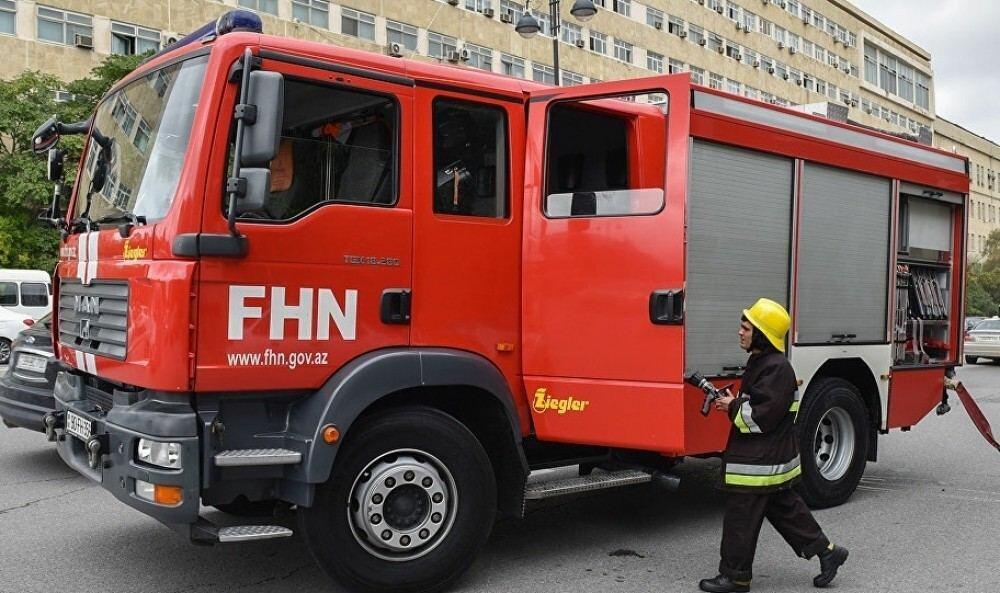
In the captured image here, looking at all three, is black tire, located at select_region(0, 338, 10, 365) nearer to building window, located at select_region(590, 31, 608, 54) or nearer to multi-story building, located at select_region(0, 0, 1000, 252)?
multi-story building, located at select_region(0, 0, 1000, 252)

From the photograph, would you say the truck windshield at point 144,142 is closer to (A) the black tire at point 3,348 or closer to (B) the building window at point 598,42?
(A) the black tire at point 3,348

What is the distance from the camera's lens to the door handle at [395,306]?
194 inches

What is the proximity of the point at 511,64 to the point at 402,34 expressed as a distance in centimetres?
586

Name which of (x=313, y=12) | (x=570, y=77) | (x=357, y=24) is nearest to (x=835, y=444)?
(x=313, y=12)

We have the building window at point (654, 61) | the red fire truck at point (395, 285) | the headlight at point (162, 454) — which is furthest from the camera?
the building window at point (654, 61)

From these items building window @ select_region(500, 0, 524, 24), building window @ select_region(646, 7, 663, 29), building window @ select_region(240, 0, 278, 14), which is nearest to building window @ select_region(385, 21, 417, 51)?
building window @ select_region(240, 0, 278, 14)

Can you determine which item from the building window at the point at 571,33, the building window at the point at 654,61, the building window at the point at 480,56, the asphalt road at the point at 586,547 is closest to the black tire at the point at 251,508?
the asphalt road at the point at 586,547

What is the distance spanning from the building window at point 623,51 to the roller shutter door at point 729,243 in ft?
136

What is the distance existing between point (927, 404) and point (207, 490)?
6107 mm

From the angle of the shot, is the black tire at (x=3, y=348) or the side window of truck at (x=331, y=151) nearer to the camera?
the side window of truck at (x=331, y=151)

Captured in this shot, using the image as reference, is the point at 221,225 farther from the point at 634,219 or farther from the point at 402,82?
the point at 634,219

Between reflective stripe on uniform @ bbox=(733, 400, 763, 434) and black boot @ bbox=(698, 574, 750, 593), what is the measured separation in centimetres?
79

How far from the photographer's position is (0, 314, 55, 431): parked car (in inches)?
312

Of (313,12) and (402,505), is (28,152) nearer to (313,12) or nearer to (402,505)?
(313,12)
